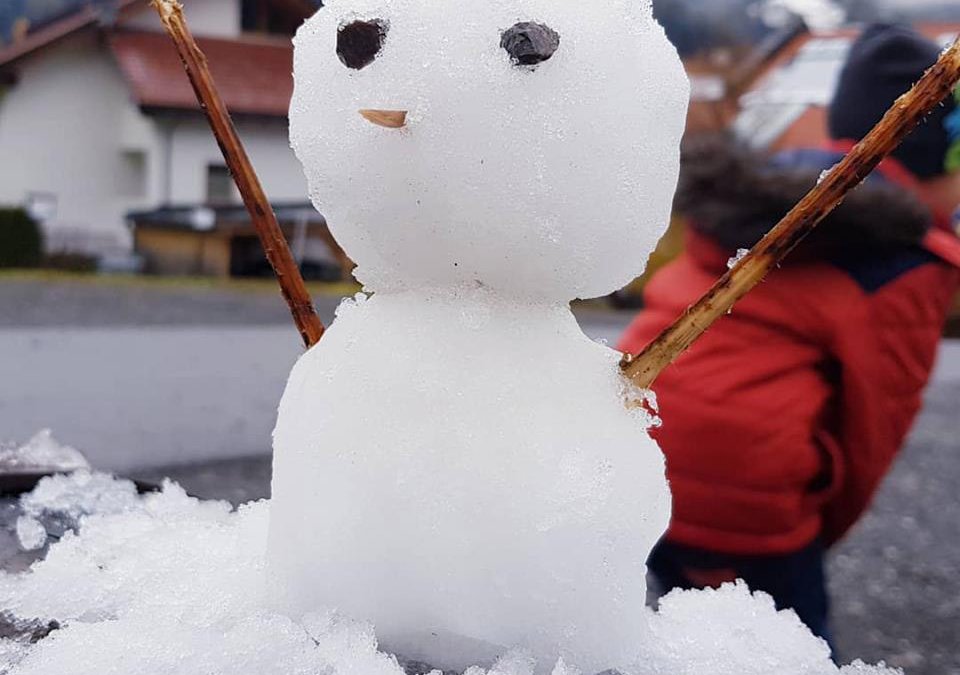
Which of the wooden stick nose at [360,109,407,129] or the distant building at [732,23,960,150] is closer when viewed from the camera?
the wooden stick nose at [360,109,407,129]

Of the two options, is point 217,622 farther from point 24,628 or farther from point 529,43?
point 529,43

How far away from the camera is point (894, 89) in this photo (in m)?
1.41

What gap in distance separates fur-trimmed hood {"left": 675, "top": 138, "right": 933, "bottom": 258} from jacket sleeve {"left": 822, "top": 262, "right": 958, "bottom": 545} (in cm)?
7

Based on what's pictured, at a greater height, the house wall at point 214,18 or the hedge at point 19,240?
the house wall at point 214,18

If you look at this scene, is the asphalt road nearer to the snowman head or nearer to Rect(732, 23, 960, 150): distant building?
the snowman head

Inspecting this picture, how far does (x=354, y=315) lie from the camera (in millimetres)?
527

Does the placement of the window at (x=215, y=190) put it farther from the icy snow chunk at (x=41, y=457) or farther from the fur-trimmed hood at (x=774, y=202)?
the icy snow chunk at (x=41, y=457)

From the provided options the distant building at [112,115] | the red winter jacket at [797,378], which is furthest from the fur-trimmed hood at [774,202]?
the distant building at [112,115]

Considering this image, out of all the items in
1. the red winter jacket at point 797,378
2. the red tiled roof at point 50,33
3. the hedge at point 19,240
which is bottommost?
the hedge at point 19,240

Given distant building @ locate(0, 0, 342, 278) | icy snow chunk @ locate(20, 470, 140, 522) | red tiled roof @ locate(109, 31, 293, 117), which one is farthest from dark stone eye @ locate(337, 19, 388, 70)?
distant building @ locate(0, 0, 342, 278)

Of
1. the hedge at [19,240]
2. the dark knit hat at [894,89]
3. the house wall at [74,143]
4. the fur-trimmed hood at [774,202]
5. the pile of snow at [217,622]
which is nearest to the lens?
the pile of snow at [217,622]

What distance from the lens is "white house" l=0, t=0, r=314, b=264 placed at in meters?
7.18

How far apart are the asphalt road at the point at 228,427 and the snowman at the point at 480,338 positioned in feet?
3.19

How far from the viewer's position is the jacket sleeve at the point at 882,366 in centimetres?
128
